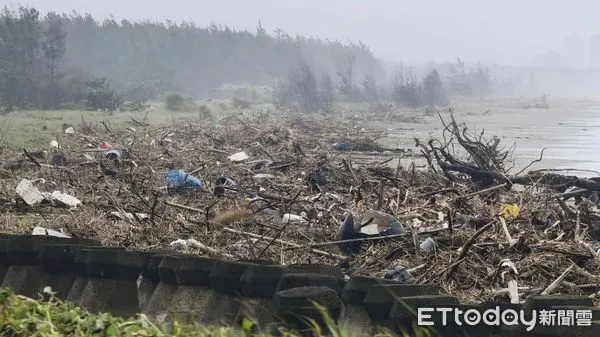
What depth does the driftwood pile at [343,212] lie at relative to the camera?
624 centimetres

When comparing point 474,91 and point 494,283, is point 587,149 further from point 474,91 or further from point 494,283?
point 474,91

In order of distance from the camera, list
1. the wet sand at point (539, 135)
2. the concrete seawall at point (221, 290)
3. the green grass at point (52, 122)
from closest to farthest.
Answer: the concrete seawall at point (221, 290) < the wet sand at point (539, 135) < the green grass at point (52, 122)

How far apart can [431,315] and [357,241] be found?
2.84m

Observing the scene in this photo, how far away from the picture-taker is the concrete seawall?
14.9 ft

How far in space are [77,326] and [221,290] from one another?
1.47 meters

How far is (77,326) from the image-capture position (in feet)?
13.8

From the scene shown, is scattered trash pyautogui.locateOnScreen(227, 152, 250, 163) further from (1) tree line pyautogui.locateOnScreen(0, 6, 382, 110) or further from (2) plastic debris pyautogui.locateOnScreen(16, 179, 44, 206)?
(1) tree line pyautogui.locateOnScreen(0, 6, 382, 110)

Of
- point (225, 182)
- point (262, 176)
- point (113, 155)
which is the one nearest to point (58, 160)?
point (113, 155)

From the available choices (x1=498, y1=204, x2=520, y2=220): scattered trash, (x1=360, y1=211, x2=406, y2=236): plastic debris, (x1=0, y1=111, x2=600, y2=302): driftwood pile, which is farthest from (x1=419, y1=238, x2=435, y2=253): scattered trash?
(x1=498, y1=204, x2=520, y2=220): scattered trash

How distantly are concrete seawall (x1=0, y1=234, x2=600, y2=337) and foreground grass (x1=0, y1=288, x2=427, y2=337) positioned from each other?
48cm

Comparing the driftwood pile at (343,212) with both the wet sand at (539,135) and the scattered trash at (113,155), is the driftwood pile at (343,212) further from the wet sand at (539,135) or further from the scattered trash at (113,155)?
the wet sand at (539,135)

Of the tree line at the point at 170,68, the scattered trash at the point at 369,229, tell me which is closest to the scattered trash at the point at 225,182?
the scattered trash at the point at 369,229

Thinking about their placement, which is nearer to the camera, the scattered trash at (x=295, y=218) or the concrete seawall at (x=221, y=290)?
the concrete seawall at (x=221, y=290)

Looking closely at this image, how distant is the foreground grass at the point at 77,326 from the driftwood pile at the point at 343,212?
2400mm
